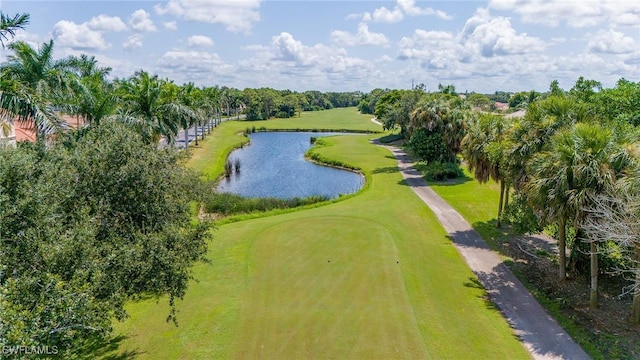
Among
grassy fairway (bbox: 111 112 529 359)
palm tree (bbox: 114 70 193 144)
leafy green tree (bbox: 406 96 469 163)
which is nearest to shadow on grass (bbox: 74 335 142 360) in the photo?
grassy fairway (bbox: 111 112 529 359)

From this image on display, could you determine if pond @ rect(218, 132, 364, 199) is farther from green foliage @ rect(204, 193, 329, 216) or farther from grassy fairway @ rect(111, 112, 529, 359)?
grassy fairway @ rect(111, 112, 529, 359)

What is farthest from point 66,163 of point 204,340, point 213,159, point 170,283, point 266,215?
point 213,159

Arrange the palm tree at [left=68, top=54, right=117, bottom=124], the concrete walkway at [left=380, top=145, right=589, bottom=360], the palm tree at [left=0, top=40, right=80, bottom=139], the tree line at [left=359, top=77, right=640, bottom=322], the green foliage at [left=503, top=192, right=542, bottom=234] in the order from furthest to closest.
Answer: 1. the palm tree at [left=68, top=54, right=117, bottom=124]
2. the palm tree at [left=0, top=40, right=80, bottom=139]
3. the green foliage at [left=503, top=192, right=542, bottom=234]
4. the tree line at [left=359, top=77, right=640, bottom=322]
5. the concrete walkway at [left=380, top=145, right=589, bottom=360]

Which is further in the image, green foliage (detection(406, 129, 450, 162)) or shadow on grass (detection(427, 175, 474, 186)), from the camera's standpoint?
green foliage (detection(406, 129, 450, 162))

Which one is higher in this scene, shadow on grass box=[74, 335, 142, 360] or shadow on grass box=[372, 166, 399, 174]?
shadow on grass box=[372, 166, 399, 174]

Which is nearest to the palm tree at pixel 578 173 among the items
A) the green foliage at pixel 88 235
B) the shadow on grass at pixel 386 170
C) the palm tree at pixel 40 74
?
the green foliage at pixel 88 235
